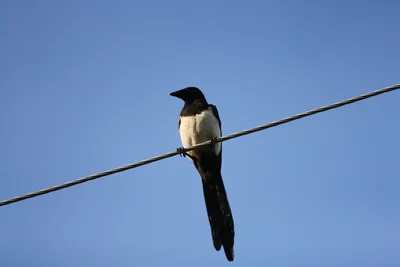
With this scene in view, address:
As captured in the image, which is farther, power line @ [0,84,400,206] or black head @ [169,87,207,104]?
black head @ [169,87,207,104]

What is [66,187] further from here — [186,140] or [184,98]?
[184,98]

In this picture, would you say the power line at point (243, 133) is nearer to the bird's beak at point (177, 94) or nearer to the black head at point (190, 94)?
the black head at point (190, 94)

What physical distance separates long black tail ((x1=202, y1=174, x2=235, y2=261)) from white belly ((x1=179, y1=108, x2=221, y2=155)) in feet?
1.69

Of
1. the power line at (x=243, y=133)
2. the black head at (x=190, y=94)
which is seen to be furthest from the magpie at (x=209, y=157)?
the power line at (x=243, y=133)

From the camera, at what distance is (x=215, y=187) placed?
25.8 ft

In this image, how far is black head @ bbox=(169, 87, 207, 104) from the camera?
8.17m

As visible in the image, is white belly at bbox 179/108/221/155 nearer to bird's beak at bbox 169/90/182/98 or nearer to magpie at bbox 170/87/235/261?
magpie at bbox 170/87/235/261

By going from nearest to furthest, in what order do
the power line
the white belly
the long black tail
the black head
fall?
the power line
the long black tail
the white belly
the black head

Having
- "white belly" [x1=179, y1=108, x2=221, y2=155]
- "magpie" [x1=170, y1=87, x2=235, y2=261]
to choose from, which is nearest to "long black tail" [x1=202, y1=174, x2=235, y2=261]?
"magpie" [x1=170, y1=87, x2=235, y2=261]

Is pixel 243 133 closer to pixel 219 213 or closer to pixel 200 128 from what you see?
pixel 200 128

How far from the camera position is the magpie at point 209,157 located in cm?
730

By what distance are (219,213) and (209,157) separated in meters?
0.86

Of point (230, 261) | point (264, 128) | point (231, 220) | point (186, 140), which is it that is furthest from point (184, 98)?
point (264, 128)

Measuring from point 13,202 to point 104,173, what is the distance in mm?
825
